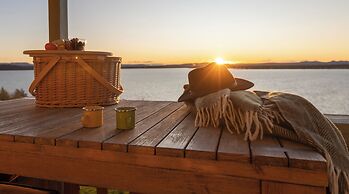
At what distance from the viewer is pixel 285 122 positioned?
2.76ft

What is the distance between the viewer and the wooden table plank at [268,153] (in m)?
0.67

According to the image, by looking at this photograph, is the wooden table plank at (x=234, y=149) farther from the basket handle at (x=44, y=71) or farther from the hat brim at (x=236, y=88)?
the basket handle at (x=44, y=71)

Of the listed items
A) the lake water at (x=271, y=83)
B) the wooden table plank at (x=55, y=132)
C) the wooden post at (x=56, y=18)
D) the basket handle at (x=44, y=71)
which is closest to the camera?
the wooden table plank at (x=55, y=132)

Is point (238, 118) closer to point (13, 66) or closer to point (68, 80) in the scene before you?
point (68, 80)

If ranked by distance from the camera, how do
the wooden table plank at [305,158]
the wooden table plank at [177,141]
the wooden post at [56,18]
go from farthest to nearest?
1. the wooden post at [56,18]
2. the wooden table plank at [177,141]
3. the wooden table plank at [305,158]

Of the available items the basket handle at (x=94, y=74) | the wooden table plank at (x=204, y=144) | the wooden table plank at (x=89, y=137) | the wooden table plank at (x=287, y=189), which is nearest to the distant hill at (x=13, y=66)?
the basket handle at (x=94, y=74)

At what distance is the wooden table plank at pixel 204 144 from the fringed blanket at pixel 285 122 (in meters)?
0.07

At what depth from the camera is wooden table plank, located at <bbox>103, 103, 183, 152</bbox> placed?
800 mm

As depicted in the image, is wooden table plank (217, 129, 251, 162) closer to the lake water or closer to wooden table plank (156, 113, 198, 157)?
wooden table plank (156, 113, 198, 157)

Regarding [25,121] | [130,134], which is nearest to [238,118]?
[130,134]

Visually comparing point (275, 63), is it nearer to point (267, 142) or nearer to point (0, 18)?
point (267, 142)

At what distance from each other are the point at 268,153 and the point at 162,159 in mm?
282

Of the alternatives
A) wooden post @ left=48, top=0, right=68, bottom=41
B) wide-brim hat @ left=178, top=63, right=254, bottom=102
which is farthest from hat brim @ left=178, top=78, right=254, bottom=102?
wooden post @ left=48, top=0, right=68, bottom=41

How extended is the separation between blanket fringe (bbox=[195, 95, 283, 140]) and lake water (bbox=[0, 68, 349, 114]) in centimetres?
70
